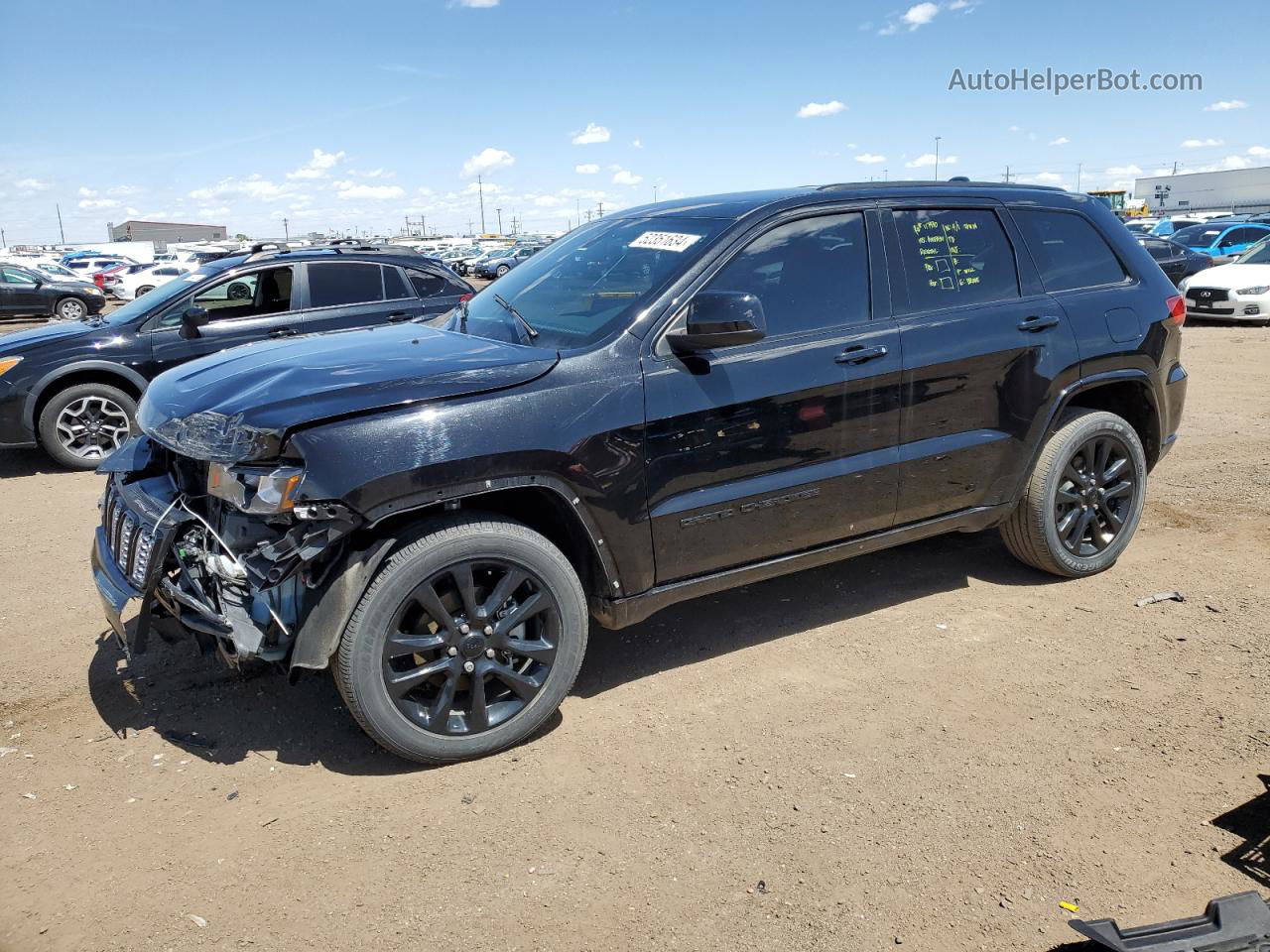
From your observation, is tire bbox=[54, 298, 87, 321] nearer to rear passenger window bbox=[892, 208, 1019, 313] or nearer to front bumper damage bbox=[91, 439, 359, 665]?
front bumper damage bbox=[91, 439, 359, 665]

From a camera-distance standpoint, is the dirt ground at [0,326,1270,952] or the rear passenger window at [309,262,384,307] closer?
the dirt ground at [0,326,1270,952]

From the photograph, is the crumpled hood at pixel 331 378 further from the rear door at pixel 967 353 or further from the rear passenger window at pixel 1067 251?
the rear passenger window at pixel 1067 251

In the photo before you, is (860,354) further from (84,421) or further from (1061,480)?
(84,421)

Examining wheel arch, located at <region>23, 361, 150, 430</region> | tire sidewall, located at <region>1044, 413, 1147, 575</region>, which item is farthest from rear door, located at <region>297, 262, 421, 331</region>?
tire sidewall, located at <region>1044, 413, 1147, 575</region>

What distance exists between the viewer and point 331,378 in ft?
11.0

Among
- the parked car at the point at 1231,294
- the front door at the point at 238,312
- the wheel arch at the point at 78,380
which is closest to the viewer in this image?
the wheel arch at the point at 78,380

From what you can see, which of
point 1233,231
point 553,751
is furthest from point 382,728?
point 1233,231

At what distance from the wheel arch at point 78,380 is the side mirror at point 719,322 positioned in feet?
19.5

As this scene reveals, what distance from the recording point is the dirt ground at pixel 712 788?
274cm

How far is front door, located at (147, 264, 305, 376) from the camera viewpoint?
27.2 feet

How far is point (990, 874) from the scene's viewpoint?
2846 millimetres

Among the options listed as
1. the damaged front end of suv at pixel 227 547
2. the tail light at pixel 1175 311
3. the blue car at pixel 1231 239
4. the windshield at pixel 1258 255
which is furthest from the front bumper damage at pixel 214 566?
the blue car at pixel 1231 239

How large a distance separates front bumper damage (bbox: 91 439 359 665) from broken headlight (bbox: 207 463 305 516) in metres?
0.06

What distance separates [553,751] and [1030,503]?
8.58ft
